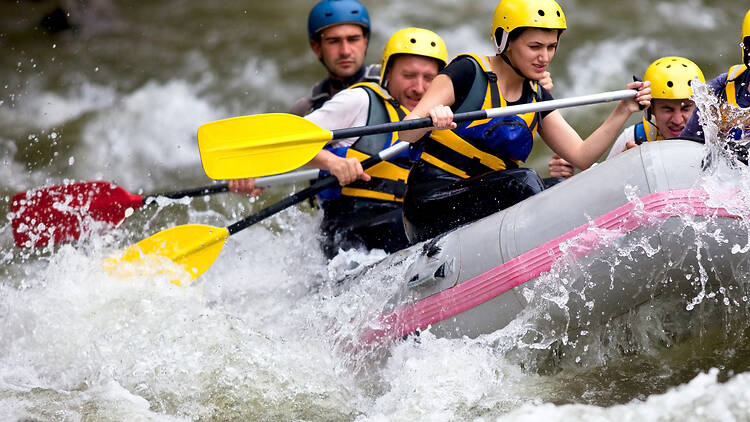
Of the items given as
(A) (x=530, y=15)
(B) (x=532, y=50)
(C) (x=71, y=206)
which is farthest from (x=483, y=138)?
(C) (x=71, y=206)

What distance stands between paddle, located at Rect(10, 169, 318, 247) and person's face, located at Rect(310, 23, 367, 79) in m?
0.91

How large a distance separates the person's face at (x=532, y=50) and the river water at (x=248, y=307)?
1.02 metres

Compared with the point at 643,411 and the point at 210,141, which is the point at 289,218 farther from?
the point at 643,411

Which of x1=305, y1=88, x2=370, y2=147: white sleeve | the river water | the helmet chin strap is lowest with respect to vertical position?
the river water

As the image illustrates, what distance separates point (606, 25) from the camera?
886 centimetres

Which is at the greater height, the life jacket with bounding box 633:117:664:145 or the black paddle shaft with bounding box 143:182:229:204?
the black paddle shaft with bounding box 143:182:229:204

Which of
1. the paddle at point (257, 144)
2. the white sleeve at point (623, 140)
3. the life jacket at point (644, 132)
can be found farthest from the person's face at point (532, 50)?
the white sleeve at point (623, 140)

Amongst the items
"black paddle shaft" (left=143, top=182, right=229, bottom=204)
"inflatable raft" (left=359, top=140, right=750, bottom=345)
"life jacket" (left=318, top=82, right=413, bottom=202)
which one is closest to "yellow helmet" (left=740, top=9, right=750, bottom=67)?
"inflatable raft" (left=359, top=140, right=750, bottom=345)

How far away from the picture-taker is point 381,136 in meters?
4.45

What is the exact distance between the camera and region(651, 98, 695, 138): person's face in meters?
4.07

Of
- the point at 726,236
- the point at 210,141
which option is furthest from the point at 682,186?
the point at 210,141

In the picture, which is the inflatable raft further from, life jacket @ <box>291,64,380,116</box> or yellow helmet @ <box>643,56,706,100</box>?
life jacket @ <box>291,64,380,116</box>

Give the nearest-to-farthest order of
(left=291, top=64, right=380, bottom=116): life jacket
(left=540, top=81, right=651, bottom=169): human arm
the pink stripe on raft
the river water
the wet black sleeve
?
the pink stripe on raft, the river water, the wet black sleeve, (left=540, top=81, right=651, bottom=169): human arm, (left=291, top=64, right=380, bottom=116): life jacket

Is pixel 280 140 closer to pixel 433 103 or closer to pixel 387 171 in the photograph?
pixel 387 171
